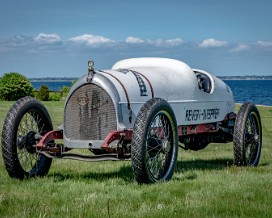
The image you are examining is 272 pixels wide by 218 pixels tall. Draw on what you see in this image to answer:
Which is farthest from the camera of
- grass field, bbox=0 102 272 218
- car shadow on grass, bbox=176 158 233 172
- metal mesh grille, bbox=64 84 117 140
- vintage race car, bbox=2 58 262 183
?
car shadow on grass, bbox=176 158 233 172

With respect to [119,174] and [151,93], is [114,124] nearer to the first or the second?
[151,93]

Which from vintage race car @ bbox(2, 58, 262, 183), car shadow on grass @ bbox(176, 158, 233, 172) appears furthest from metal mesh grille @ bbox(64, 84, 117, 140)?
car shadow on grass @ bbox(176, 158, 233, 172)

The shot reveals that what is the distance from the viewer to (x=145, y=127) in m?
6.91

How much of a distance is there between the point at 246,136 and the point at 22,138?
13.6 feet

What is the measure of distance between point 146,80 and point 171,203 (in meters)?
2.52

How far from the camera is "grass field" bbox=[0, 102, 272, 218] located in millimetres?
5473

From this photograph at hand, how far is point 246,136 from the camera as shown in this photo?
32.1ft

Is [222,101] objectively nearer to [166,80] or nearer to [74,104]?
[166,80]

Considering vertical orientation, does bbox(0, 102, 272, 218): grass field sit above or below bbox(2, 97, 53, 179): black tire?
below

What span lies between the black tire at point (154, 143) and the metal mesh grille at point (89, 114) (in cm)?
58

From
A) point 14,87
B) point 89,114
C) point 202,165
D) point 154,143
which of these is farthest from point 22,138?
point 14,87

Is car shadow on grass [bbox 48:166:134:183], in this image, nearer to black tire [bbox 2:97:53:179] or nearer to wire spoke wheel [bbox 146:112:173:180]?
black tire [bbox 2:97:53:179]

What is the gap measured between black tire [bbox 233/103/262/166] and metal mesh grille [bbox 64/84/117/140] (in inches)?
109

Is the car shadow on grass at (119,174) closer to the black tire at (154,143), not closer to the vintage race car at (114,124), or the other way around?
the vintage race car at (114,124)
